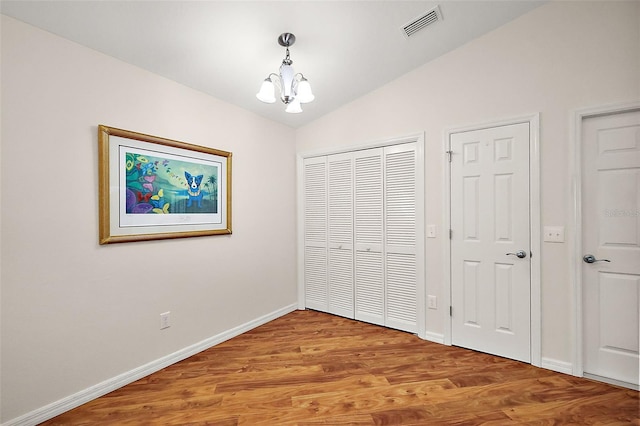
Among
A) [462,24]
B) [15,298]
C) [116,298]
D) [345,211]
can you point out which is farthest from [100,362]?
[462,24]

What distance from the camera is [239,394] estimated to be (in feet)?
6.49

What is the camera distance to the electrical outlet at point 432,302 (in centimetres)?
275

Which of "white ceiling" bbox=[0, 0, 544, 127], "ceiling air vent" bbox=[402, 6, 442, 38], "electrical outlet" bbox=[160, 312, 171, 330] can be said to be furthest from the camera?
"electrical outlet" bbox=[160, 312, 171, 330]

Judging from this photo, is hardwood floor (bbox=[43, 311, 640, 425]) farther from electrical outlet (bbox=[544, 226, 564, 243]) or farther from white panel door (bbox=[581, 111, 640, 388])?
electrical outlet (bbox=[544, 226, 564, 243])

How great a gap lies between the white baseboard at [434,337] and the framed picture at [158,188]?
2.19 m

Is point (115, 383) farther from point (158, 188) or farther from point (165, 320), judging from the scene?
point (158, 188)

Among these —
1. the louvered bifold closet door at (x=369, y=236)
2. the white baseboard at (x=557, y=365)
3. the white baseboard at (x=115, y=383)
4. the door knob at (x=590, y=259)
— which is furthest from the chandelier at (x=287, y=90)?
the white baseboard at (x=557, y=365)

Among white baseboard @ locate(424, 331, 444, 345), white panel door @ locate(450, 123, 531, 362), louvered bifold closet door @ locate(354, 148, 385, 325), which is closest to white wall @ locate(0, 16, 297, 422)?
louvered bifold closet door @ locate(354, 148, 385, 325)

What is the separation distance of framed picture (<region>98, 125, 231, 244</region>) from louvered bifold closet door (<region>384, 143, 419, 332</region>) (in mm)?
1655

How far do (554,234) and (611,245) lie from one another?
0.33 meters

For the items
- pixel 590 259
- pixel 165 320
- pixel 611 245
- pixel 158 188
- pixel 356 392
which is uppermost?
pixel 158 188

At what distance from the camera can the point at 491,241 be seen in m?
2.47

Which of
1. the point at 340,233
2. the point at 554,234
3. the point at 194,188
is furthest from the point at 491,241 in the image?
the point at 194,188

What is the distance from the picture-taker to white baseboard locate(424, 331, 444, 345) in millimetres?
2704
